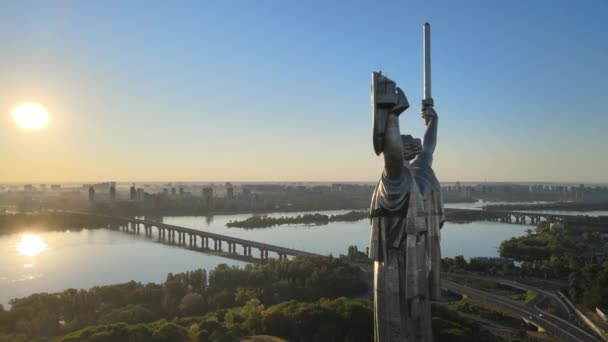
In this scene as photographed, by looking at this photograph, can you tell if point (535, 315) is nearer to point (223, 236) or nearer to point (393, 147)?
point (393, 147)

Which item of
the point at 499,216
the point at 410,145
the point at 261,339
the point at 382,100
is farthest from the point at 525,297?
the point at 499,216

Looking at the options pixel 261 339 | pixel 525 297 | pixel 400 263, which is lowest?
pixel 525 297

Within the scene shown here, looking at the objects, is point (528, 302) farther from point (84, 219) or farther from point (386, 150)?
point (84, 219)

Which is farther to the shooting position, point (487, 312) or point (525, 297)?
point (525, 297)

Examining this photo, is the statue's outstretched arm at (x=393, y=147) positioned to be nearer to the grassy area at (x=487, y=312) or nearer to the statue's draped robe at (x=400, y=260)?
the statue's draped robe at (x=400, y=260)

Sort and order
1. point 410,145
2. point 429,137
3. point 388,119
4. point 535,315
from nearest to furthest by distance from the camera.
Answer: point 388,119, point 410,145, point 429,137, point 535,315

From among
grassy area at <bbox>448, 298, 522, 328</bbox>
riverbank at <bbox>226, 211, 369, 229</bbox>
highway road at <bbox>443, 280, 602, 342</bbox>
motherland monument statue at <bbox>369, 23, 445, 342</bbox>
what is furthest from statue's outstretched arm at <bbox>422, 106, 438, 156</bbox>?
riverbank at <bbox>226, 211, 369, 229</bbox>
